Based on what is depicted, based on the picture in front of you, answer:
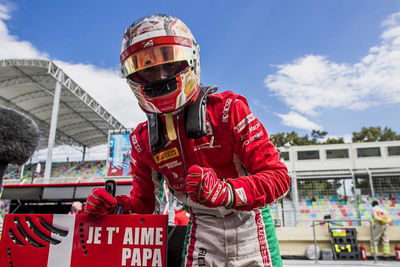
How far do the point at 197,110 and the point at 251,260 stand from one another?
2.10 ft

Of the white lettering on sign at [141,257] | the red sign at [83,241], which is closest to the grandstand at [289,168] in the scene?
the red sign at [83,241]

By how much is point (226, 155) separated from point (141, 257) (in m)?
0.53

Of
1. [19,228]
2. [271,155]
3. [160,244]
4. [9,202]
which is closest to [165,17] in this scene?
[271,155]

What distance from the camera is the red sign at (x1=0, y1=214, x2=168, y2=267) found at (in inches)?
48.9

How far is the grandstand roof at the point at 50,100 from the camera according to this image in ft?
58.7

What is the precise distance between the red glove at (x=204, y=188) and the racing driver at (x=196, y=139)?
233 millimetres

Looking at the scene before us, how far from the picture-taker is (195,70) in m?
1.45

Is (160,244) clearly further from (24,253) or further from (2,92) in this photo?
(2,92)

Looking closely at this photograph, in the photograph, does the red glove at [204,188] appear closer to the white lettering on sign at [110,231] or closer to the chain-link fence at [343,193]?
the white lettering on sign at [110,231]

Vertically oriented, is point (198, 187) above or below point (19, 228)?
above

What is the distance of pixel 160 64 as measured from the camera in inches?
53.5

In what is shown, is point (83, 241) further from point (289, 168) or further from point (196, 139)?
point (289, 168)

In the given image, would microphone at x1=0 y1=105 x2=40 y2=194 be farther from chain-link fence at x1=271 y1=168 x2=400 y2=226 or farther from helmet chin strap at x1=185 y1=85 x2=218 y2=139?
chain-link fence at x1=271 y1=168 x2=400 y2=226

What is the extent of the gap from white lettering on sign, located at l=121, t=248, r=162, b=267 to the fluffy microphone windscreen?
0.53 metres
